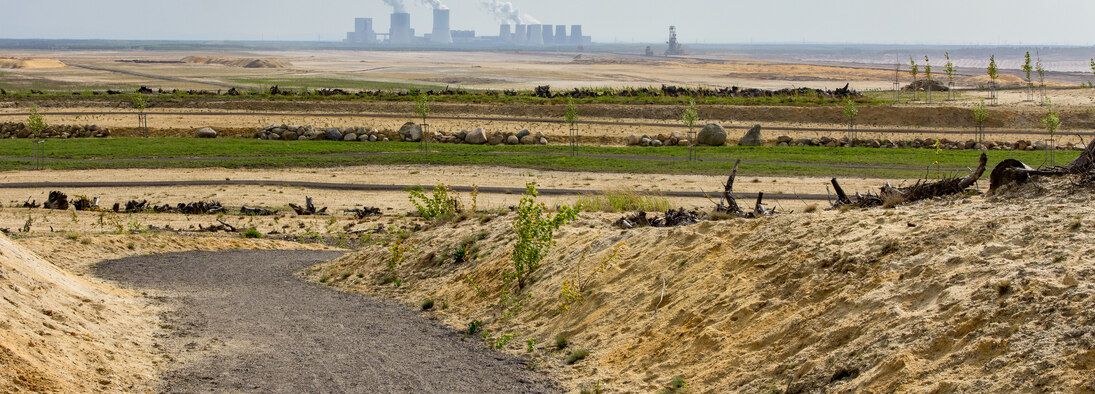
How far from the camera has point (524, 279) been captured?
14.1 m

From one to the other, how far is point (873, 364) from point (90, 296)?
400 inches

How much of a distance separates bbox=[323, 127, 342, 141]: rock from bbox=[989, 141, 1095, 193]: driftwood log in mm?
44728

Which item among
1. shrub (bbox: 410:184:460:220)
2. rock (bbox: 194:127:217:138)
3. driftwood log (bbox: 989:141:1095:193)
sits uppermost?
driftwood log (bbox: 989:141:1095:193)

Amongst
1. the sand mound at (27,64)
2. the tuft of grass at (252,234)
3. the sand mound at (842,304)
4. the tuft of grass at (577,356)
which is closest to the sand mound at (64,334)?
the sand mound at (842,304)

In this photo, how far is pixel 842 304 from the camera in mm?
9250

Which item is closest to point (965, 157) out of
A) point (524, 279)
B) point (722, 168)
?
point (722, 168)

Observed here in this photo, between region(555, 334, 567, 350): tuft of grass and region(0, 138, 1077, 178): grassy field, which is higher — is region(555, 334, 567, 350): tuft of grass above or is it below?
above

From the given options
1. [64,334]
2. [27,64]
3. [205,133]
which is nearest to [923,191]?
[64,334]

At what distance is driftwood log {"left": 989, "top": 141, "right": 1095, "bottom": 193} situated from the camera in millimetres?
11070

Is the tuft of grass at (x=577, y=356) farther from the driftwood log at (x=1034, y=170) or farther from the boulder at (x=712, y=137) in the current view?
the boulder at (x=712, y=137)

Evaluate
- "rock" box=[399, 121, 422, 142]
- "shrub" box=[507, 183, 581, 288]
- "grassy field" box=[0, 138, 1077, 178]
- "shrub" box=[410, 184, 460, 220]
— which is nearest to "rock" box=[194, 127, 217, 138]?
"grassy field" box=[0, 138, 1077, 178]

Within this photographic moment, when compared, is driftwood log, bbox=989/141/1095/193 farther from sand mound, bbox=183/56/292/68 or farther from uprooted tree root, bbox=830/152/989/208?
sand mound, bbox=183/56/292/68

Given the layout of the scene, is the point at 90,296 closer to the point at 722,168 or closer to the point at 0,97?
the point at 722,168

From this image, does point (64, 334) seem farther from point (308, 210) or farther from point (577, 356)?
point (308, 210)
